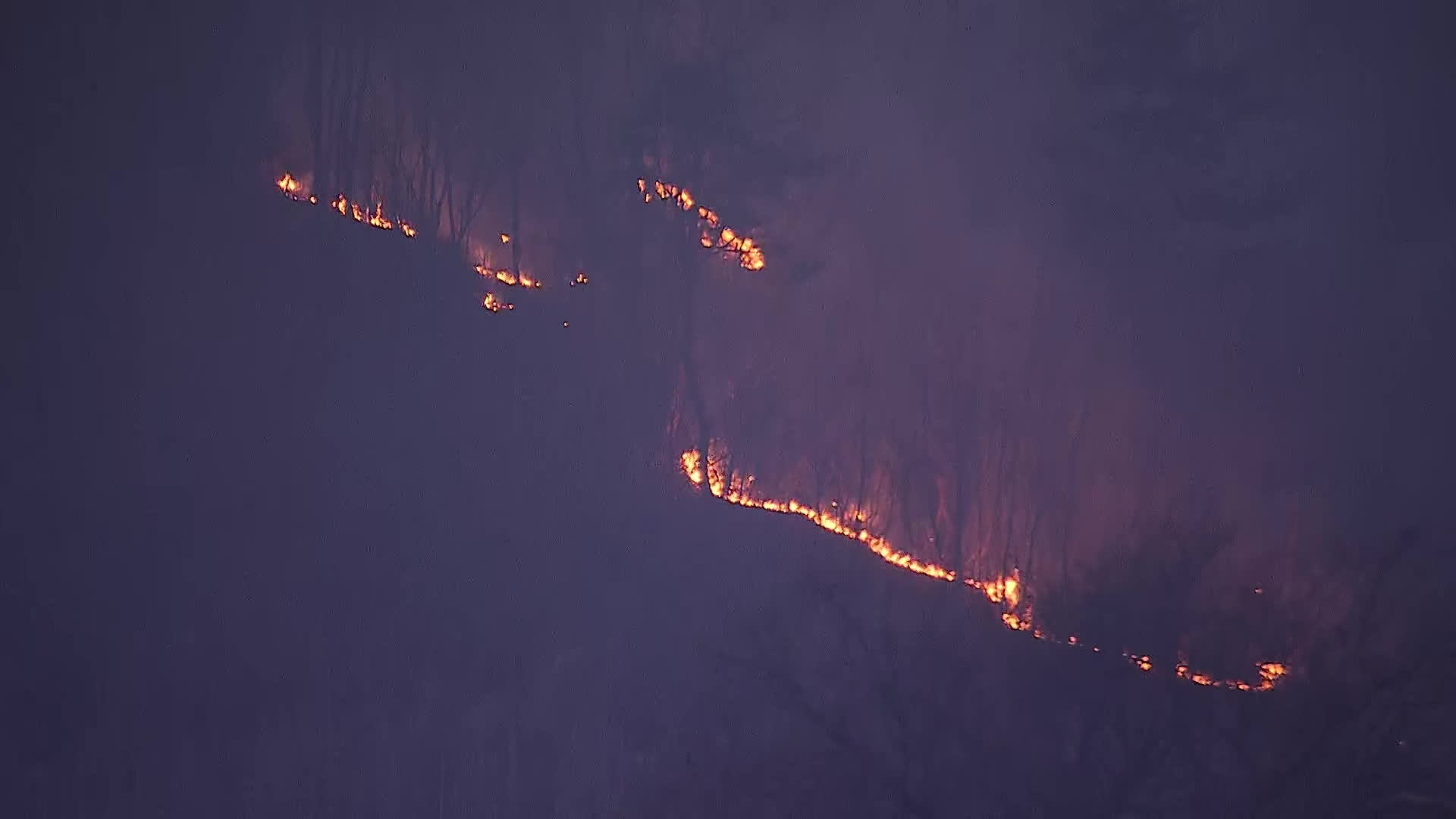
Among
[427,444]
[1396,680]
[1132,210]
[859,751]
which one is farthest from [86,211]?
[1396,680]

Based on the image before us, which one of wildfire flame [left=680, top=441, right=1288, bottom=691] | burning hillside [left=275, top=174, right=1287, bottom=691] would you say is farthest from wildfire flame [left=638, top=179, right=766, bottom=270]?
wildfire flame [left=680, top=441, right=1288, bottom=691]

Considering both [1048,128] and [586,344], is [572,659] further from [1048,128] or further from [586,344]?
[1048,128]

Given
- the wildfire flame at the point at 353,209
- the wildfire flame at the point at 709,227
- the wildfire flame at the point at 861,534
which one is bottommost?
the wildfire flame at the point at 861,534

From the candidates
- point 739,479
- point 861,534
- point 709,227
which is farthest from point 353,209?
point 861,534

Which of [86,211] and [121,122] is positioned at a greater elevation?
[121,122]

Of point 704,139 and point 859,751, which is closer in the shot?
point 859,751

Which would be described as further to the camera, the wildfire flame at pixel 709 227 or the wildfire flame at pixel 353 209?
the wildfire flame at pixel 709 227

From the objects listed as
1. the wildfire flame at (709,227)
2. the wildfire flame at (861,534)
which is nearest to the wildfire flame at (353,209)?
the wildfire flame at (709,227)

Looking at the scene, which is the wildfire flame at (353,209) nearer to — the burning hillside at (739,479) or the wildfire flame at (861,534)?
the burning hillside at (739,479)

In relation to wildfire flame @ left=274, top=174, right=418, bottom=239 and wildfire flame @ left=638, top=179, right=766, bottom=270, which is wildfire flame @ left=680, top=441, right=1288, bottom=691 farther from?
wildfire flame @ left=274, top=174, right=418, bottom=239
